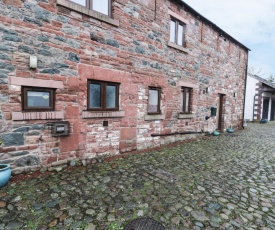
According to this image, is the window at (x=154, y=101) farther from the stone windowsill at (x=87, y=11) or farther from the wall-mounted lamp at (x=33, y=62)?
the wall-mounted lamp at (x=33, y=62)

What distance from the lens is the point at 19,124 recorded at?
149 inches

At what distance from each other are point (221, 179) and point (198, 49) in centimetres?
646

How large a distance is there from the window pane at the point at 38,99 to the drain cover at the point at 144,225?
3201 mm

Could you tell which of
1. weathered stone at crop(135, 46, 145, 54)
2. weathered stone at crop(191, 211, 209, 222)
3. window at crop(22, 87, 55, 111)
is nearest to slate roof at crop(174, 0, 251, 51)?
weathered stone at crop(135, 46, 145, 54)

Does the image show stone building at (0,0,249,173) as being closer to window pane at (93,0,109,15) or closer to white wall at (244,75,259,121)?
window pane at (93,0,109,15)

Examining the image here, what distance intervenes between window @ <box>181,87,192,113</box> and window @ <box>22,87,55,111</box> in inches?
221

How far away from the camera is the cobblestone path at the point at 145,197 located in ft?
8.52

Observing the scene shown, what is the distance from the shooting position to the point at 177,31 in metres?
7.41

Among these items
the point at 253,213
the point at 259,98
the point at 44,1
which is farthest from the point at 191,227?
the point at 259,98

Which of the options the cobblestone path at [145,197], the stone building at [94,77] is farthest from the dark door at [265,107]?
the cobblestone path at [145,197]

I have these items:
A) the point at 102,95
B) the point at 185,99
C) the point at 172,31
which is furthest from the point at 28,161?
the point at 172,31

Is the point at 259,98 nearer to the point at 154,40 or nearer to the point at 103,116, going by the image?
the point at 154,40

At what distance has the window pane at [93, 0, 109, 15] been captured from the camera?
4.88 m

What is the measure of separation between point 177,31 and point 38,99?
6.11m
